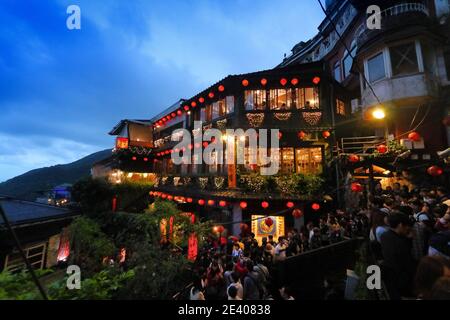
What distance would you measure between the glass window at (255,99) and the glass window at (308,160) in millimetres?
4284

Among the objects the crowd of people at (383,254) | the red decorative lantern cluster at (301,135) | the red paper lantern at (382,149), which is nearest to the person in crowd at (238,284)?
the crowd of people at (383,254)

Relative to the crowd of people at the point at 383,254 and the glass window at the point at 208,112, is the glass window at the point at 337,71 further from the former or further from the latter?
the crowd of people at the point at 383,254

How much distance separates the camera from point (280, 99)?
16188 millimetres

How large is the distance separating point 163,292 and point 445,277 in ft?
20.4

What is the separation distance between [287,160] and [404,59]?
9.36 metres

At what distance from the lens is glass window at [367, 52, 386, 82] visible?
14.2 meters

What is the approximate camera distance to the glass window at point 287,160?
15656 millimetres

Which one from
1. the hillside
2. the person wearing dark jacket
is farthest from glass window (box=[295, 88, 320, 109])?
the hillside

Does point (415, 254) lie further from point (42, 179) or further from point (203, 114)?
point (42, 179)

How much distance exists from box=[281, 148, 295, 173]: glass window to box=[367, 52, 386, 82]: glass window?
7058mm

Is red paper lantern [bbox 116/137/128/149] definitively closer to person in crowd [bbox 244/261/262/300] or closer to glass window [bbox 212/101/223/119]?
glass window [bbox 212/101/223/119]

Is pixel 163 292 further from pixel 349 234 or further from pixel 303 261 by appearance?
pixel 349 234

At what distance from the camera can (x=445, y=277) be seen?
9.23 ft
